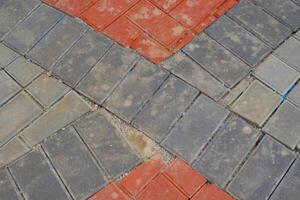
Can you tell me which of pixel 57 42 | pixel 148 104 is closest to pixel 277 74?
pixel 148 104

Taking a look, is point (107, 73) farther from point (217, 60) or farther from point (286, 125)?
point (286, 125)

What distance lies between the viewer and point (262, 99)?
310cm

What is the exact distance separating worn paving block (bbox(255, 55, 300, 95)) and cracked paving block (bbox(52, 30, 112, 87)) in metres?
1.20

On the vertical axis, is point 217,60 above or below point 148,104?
above

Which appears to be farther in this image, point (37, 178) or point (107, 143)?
point (107, 143)

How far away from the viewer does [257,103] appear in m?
3.09

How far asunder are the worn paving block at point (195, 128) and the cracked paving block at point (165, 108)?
53 millimetres

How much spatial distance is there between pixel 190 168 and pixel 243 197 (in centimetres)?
39

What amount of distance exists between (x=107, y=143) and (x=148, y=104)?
16.2 inches

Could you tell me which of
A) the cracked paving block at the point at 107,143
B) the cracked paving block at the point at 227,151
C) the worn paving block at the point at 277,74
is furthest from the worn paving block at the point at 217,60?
the cracked paving block at the point at 107,143

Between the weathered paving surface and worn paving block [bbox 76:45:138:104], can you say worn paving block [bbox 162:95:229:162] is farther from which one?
worn paving block [bbox 76:45:138:104]

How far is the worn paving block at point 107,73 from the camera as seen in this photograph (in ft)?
10.5

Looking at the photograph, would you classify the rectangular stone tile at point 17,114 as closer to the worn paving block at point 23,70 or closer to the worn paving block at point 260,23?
the worn paving block at point 23,70

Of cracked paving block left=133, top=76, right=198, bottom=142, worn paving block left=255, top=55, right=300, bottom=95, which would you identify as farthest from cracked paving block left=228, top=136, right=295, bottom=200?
cracked paving block left=133, top=76, right=198, bottom=142
